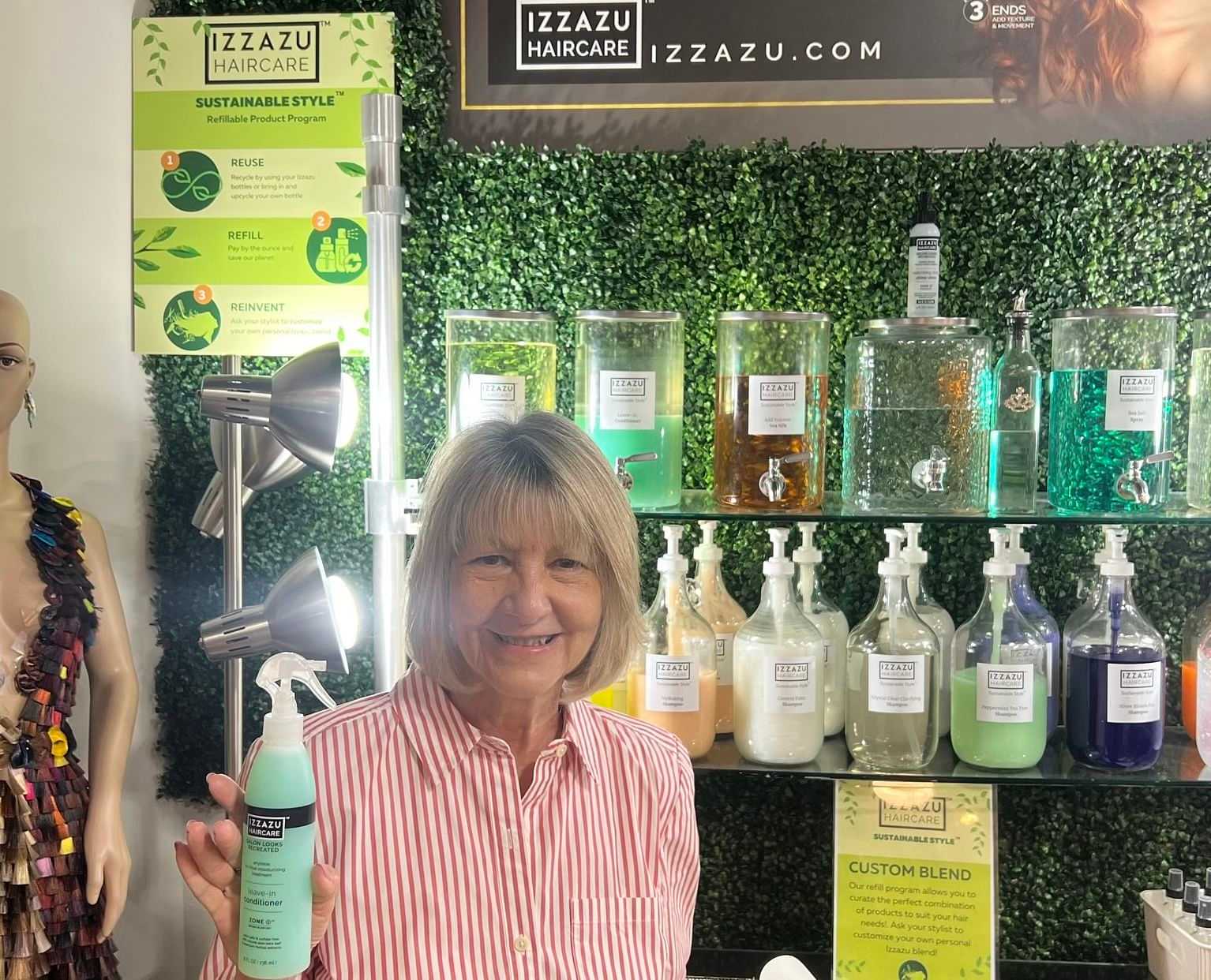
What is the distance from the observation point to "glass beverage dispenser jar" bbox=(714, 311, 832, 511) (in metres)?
1.76

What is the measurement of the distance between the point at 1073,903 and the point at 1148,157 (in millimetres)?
1386

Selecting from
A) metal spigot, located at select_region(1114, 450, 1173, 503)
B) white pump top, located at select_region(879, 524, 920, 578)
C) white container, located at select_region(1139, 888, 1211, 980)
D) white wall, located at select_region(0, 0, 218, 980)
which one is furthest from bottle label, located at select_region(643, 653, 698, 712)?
white wall, located at select_region(0, 0, 218, 980)

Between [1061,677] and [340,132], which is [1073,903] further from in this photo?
[340,132]

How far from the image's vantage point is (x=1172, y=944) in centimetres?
199

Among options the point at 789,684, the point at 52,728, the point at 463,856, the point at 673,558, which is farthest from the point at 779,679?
the point at 52,728

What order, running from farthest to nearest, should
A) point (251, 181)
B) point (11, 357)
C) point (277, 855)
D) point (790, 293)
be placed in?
point (251, 181)
point (790, 293)
point (11, 357)
point (277, 855)

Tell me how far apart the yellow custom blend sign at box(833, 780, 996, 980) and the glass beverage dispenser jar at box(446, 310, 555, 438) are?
0.85 metres

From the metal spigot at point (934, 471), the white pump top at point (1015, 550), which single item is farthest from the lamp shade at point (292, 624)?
the white pump top at point (1015, 550)

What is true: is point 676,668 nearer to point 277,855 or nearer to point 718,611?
point 718,611

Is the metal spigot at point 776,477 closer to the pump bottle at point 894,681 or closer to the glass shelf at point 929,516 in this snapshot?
the glass shelf at point 929,516

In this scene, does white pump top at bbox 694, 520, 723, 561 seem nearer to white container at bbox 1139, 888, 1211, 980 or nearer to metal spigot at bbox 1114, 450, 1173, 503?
metal spigot at bbox 1114, 450, 1173, 503

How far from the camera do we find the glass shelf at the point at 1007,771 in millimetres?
1800

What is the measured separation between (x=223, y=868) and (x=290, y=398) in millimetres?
899

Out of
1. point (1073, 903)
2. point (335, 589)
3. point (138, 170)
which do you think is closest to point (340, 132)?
point (138, 170)
